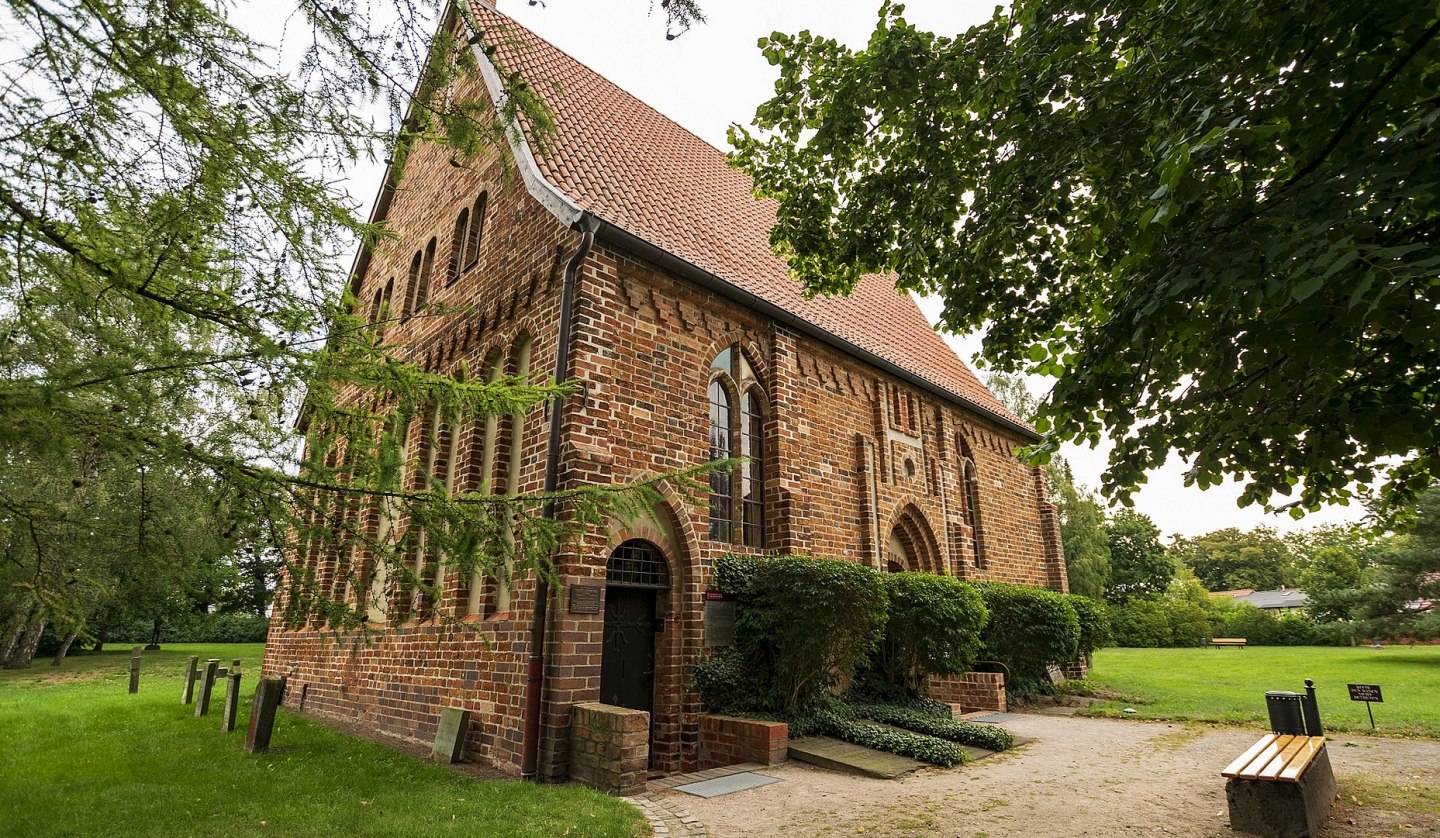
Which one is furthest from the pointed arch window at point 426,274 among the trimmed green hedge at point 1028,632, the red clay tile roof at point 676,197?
the trimmed green hedge at point 1028,632

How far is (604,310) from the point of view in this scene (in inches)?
323

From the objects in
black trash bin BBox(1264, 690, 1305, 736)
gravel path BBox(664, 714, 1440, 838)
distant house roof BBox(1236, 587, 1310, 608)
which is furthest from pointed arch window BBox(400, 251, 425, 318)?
distant house roof BBox(1236, 587, 1310, 608)

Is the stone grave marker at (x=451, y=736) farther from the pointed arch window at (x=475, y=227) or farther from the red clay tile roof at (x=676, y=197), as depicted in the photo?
the pointed arch window at (x=475, y=227)

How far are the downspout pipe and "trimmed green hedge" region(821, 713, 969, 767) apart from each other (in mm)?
3602

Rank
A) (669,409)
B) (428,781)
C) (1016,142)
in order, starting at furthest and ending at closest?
(669,409), (428,781), (1016,142)

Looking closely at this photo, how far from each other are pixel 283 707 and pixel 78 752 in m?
4.97

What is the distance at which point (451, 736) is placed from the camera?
749cm

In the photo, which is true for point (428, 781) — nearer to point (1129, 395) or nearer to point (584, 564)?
point (584, 564)

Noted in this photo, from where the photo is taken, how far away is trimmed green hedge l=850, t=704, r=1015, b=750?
338 inches

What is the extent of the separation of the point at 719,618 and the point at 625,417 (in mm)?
2794

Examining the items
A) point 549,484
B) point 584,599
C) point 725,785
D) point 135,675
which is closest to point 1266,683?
point 725,785

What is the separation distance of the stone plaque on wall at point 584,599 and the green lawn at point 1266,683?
936 centimetres

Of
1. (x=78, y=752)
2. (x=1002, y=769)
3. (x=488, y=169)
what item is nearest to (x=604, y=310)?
(x=488, y=169)

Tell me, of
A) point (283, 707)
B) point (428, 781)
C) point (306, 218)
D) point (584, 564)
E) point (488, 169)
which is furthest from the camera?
point (283, 707)
